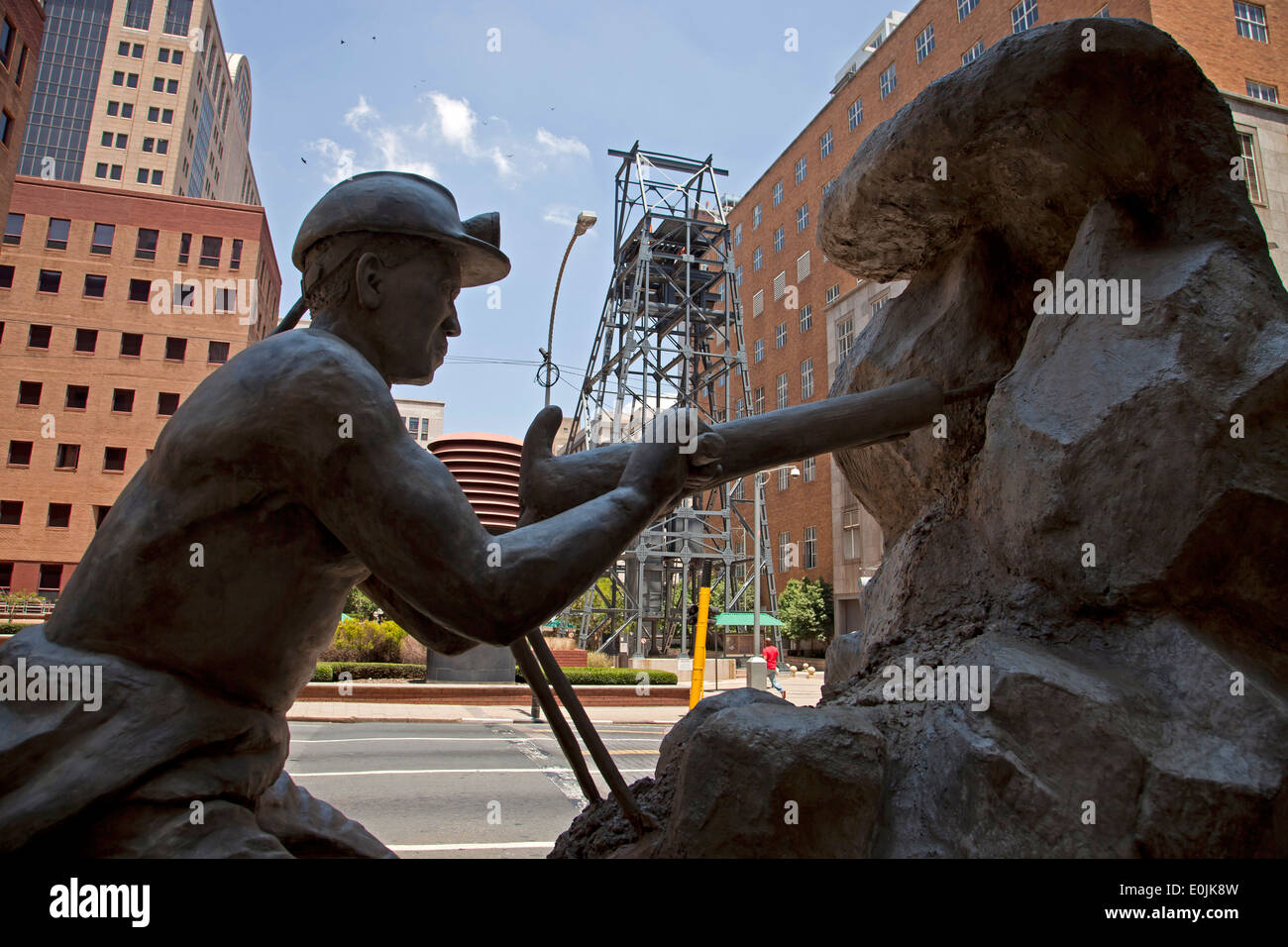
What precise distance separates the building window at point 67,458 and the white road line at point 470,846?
3616 centimetres

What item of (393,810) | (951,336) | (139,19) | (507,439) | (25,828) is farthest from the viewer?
(139,19)

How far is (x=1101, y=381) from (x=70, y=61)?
3382 inches

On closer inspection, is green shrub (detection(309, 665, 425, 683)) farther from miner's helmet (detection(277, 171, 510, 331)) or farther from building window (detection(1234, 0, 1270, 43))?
building window (detection(1234, 0, 1270, 43))

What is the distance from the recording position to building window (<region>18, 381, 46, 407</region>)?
34.2m

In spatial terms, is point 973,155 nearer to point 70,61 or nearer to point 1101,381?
point 1101,381

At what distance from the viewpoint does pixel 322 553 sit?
61.4 inches

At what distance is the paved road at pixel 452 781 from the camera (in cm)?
520

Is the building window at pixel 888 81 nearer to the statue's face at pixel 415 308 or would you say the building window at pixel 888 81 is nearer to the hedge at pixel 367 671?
the hedge at pixel 367 671

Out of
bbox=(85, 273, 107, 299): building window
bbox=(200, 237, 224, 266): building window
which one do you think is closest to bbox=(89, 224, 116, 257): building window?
bbox=(85, 273, 107, 299): building window

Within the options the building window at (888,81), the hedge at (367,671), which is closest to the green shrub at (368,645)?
the hedge at (367,671)

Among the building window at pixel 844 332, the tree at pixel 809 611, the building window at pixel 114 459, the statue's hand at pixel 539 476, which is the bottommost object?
the tree at pixel 809 611

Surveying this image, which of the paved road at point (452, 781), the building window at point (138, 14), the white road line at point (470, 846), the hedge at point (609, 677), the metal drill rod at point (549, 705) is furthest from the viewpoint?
the building window at point (138, 14)

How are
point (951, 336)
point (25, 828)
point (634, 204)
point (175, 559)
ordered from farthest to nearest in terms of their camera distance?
point (634, 204) → point (951, 336) → point (175, 559) → point (25, 828)

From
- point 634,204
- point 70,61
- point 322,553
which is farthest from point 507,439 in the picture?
point 70,61
